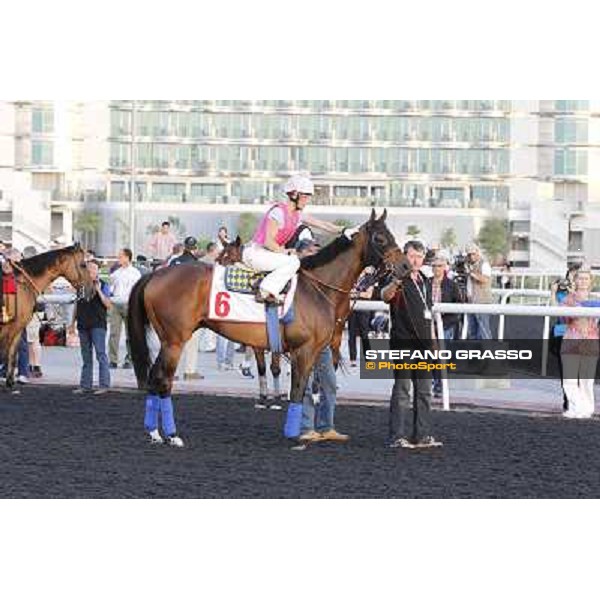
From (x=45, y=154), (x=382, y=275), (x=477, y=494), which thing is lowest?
(x=477, y=494)

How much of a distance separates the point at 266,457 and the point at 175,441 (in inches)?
36.5

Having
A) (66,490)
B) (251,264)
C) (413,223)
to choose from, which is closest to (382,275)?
(251,264)

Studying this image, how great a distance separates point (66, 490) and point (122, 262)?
8.62m

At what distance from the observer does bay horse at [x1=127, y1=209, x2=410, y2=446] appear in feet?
38.4

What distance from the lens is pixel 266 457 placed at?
1109 cm

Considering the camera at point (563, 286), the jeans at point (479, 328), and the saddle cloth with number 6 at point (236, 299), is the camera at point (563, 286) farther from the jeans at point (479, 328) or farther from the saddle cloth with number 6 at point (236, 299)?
the saddle cloth with number 6 at point (236, 299)

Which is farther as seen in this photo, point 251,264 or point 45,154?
point 45,154

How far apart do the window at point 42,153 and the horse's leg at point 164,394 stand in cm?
7493

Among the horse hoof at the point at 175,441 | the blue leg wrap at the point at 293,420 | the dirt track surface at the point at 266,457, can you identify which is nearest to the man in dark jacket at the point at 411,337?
the dirt track surface at the point at 266,457

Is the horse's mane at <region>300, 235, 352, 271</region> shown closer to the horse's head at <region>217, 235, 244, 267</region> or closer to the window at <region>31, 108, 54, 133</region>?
the horse's head at <region>217, 235, 244, 267</region>

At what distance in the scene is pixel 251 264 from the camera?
11.7m

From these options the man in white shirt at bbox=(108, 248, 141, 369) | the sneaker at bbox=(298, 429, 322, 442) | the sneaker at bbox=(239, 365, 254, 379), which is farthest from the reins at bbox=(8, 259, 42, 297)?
the sneaker at bbox=(298, 429, 322, 442)

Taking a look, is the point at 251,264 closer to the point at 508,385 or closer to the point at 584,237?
the point at 508,385

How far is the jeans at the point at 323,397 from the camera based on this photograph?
12117 millimetres
